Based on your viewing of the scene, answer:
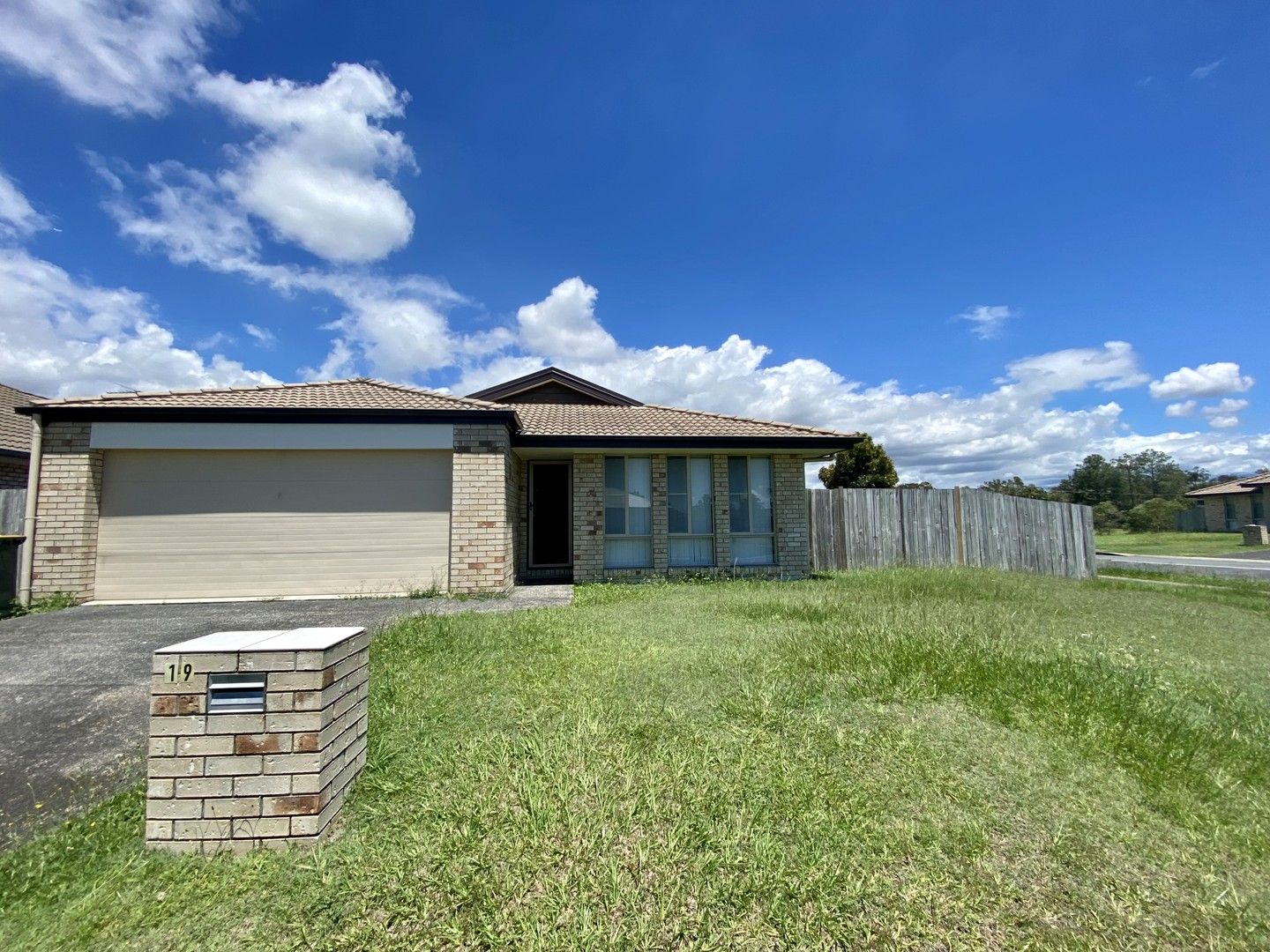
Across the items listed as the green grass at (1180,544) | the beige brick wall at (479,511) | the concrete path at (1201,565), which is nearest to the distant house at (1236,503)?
the green grass at (1180,544)

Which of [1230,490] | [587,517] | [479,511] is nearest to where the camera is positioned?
[479,511]

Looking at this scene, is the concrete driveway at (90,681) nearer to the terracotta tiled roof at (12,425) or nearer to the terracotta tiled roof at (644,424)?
the terracotta tiled roof at (644,424)

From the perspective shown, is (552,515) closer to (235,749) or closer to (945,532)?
(945,532)

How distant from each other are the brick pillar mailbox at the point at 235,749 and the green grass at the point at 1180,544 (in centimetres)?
3289

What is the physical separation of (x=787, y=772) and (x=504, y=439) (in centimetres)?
730

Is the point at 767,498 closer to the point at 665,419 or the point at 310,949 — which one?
the point at 665,419

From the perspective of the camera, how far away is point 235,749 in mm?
2357

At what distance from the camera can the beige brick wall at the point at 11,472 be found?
40.5 feet

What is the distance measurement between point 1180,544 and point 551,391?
34.5m

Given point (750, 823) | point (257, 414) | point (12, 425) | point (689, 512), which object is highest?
point (12, 425)

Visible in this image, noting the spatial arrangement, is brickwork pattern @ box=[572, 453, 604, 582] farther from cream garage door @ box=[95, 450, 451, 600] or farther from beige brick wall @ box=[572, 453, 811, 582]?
cream garage door @ box=[95, 450, 451, 600]

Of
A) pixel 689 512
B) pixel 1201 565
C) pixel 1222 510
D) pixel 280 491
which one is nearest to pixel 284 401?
pixel 280 491

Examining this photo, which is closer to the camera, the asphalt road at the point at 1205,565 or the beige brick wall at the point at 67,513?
the beige brick wall at the point at 67,513

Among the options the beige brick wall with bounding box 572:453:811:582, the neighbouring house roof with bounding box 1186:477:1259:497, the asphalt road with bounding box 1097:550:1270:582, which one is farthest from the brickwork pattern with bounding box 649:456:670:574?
the neighbouring house roof with bounding box 1186:477:1259:497
